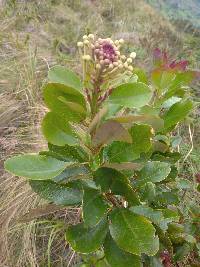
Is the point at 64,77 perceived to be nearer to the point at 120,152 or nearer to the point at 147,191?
the point at 120,152

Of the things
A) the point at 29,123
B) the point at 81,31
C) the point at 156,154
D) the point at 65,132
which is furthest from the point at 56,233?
the point at 81,31

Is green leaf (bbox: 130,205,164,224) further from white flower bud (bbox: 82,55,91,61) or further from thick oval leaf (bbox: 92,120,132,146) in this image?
white flower bud (bbox: 82,55,91,61)

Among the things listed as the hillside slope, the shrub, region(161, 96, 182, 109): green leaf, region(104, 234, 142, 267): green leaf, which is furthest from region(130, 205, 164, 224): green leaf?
the hillside slope

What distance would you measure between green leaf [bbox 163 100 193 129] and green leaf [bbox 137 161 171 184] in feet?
0.50

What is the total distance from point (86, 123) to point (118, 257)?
1.22ft

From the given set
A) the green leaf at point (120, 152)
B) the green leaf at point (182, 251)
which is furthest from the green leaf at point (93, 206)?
the green leaf at point (182, 251)

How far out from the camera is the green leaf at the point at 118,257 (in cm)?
132

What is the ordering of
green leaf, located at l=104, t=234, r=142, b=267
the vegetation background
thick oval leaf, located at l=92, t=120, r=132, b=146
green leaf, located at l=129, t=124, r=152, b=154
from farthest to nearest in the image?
the vegetation background
green leaf, located at l=104, t=234, r=142, b=267
green leaf, located at l=129, t=124, r=152, b=154
thick oval leaf, located at l=92, t=120, r=132, b=146

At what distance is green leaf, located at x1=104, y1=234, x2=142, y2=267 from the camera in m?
1.32

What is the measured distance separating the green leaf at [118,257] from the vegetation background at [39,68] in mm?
237

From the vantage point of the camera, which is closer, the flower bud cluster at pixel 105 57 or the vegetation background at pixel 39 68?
the flower bud cluster at pixel 105 57

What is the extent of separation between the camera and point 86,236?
1327mm

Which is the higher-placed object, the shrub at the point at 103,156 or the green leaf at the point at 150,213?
the shrub at the point at 103,156

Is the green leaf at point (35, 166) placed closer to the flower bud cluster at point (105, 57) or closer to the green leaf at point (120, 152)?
the green leaf at point (120, 152)
